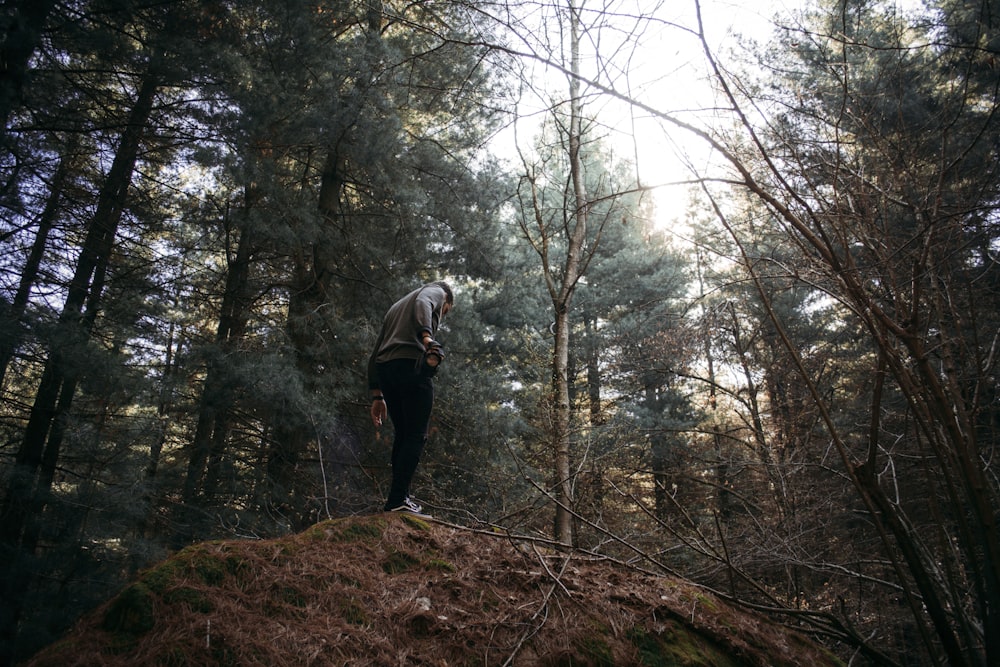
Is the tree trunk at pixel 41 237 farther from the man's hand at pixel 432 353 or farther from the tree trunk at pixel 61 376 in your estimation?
the man's hand at pixel 432 353

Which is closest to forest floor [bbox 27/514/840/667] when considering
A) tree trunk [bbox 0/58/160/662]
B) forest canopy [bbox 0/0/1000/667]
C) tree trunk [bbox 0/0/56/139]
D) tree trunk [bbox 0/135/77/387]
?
forest canopy [bbox 0/0/1000/667]

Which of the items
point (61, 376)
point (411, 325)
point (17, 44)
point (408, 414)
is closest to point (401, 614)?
point (408, 414)

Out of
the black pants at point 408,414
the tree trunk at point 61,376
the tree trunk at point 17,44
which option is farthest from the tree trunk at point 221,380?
the black pants at point 408,414

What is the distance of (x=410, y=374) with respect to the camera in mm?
4340

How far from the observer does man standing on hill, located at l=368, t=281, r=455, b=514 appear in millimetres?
4281

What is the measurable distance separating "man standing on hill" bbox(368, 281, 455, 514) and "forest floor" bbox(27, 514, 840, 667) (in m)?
0.83

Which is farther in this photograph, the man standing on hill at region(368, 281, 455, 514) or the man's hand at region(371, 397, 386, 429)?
the man's hand at region(371, 397, 386, 429)

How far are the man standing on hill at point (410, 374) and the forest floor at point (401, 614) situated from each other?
826 millimetres

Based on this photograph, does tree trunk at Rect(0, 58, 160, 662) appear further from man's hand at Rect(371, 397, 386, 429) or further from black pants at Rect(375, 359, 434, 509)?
black pants at Rect(375, 359, 434, 509)

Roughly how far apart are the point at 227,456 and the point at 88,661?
21.7ft

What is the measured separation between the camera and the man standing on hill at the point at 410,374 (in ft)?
14.0

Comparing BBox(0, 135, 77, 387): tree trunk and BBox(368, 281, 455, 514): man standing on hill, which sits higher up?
BBox(0, 135, 77, 387): tree trunk

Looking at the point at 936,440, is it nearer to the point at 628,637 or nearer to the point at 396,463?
the point at 628,637

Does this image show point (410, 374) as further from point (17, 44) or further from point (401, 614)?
point (17, 44)
